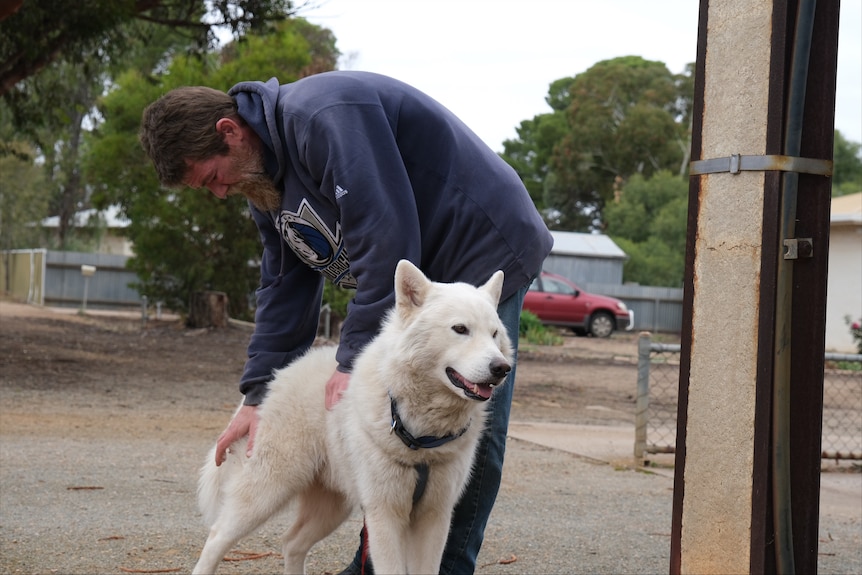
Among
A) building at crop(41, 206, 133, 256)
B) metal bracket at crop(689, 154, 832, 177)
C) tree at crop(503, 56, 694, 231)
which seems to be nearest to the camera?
metal bracket at crop(689, 154, 832, 177)

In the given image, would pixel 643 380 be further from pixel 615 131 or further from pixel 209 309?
pixel 615 131

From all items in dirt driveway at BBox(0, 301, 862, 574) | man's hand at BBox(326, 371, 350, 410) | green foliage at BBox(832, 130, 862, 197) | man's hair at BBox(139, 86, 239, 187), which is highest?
green foliage at BBox(832, 130, 862, 197)

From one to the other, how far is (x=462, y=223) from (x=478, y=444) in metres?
0.82

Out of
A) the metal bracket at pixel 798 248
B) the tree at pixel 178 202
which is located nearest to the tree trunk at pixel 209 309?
the tree at pixel 178 202

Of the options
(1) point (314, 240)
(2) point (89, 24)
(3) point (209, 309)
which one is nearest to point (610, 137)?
(3) point (209, 309)

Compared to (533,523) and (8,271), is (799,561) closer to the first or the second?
(533,523)

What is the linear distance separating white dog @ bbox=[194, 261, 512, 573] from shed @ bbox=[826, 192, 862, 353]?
23.3 metres

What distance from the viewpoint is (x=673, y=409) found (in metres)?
13.3

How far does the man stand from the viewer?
3406 mm

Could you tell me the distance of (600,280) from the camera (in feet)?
123

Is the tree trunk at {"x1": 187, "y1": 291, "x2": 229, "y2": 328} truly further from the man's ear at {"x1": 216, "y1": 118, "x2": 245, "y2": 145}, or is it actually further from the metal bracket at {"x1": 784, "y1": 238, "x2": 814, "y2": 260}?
the metal bracket at {"x1": 784, "y1": 238, "x2": 814, "y2": 260}

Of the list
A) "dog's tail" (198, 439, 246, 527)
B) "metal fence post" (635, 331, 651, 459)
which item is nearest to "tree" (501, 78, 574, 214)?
"metal fence post" (635, 331, 651, 459)

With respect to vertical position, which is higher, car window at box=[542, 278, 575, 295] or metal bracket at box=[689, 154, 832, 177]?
car window at box=[542, 278, 575, 295]

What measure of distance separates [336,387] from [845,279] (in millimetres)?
23923
